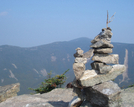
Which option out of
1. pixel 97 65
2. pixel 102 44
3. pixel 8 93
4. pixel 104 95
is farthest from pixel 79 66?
pixel 8 93

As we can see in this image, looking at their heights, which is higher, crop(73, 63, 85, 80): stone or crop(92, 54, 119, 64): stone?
crop(92, 54, 119, 64): stone

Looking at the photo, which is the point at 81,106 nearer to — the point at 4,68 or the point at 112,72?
the point at 112,72

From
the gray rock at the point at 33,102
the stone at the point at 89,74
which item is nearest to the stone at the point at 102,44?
the stone at the point at 89,74

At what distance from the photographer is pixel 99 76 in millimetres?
6734

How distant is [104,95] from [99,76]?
0.99 metres

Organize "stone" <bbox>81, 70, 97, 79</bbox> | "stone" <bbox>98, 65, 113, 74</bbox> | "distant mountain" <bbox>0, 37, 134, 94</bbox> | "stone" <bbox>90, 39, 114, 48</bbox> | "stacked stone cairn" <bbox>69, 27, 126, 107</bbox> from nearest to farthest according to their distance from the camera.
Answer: "stacked stone cairn" <bbox>69, 27, 126, 107</bbox>
"stone" <bbox>81, 70, 97, 79</bbox>
"stone" <bbox>98, 65, 113, 74</bbox>
"stone" <bbox>90, 39, 114, 48</bbox>
"distant mountain" <bbox>0, 37, 134, 94</bbox>

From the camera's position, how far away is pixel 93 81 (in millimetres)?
6633

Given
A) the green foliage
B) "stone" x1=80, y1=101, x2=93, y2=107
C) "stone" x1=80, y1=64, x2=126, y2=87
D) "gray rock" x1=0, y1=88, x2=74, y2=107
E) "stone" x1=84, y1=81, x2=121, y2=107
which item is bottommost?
the green foliage

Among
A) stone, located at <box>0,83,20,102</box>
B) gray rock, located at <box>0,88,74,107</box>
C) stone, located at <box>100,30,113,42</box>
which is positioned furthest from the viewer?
stone, located at <box>0,83,20,102</box>

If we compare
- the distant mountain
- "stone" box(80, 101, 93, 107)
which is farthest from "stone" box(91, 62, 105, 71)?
the distant mountain

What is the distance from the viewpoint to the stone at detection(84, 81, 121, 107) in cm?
627

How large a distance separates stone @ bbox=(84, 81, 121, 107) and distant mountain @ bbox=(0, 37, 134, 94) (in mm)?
15147

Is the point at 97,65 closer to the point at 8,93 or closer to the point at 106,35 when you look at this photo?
the point at 106,35

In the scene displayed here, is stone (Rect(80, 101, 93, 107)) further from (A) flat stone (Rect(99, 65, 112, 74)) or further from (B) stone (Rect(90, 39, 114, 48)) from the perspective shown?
(B) stone (Rect(90, 39, 114, 48))
